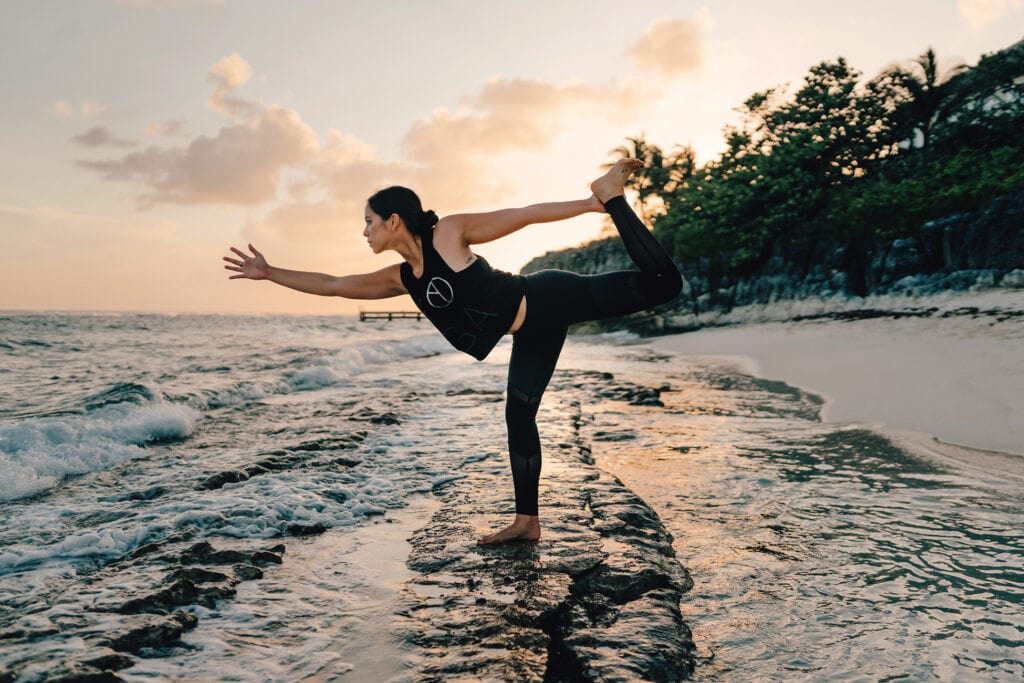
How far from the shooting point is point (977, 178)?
17.7 m

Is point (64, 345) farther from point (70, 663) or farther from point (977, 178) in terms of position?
point (977, 178)

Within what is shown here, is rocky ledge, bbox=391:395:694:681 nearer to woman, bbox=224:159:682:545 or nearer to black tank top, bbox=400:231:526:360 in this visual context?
woman, bbox=224:159:682:545

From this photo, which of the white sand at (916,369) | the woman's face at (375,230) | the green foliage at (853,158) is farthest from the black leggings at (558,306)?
the green foliage at (853,158)

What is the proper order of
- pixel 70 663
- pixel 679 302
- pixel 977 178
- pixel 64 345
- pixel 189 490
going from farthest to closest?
pixel 679 302, pixel 64 345, pixel 977 178, pixel 189 490, pixel 70 663

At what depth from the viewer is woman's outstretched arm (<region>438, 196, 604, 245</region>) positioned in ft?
9.37

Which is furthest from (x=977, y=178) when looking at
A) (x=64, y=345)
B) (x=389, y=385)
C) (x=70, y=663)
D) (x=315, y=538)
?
(x=64, y=345)

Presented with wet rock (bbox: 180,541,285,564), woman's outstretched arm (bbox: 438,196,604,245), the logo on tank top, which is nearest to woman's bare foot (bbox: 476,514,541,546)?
wet rock (bbox: 180,541,285,564)

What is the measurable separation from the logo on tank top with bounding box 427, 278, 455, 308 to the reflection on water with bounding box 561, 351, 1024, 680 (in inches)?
67.7

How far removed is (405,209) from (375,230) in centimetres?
18

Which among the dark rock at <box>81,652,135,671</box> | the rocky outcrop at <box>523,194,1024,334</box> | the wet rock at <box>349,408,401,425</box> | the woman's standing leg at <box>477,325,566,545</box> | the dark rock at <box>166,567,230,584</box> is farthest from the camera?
the rocky outcrop at <box>523,194,1024,334</box>

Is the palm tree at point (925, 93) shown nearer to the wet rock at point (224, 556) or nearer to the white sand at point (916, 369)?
the white sand at point (916, 369)

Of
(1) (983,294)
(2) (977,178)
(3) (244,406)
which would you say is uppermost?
(2) (977,178)

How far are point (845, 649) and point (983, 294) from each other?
16.1 meters

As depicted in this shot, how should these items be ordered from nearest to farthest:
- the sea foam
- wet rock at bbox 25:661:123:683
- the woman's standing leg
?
wet rock at bbox 25:661:123:683, the woman's standing leg, the sea foam
